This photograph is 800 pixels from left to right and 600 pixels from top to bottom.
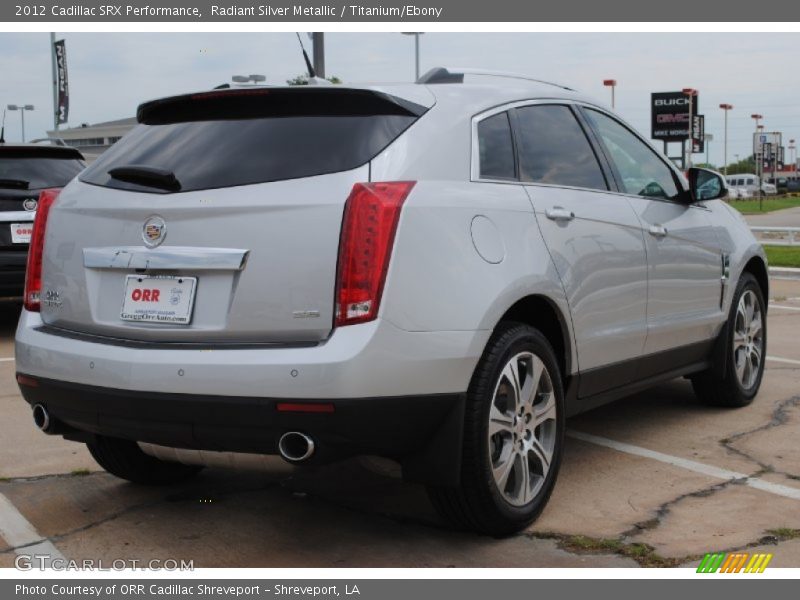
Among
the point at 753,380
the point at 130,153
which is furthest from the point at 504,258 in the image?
the point at 753,380

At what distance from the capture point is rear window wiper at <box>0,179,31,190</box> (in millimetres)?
9320

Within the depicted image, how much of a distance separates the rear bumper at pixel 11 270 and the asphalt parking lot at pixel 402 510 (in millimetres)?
3657

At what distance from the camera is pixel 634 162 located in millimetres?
5551

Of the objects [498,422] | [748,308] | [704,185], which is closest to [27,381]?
[498,422]

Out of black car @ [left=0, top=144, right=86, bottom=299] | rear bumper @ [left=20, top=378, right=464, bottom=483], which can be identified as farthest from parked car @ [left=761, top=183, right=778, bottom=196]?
rear bumper @ [left=20, top=378, right=464, bottom=483]

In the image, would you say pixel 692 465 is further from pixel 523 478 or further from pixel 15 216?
pixel 15 216

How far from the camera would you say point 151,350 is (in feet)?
12.3

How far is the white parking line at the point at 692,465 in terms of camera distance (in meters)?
4.74

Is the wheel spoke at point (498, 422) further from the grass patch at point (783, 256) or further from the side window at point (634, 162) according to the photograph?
the grass patch at point (783, 256)

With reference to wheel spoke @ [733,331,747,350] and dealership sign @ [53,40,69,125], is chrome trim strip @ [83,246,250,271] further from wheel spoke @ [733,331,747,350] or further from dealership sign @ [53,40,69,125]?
dealership sign @ [53,40,69,125]

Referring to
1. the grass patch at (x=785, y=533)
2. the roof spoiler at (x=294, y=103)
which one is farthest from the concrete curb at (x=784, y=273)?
the roof spoiler at (x=294, y=103)

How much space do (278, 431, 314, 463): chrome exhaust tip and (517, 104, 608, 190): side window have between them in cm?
152
